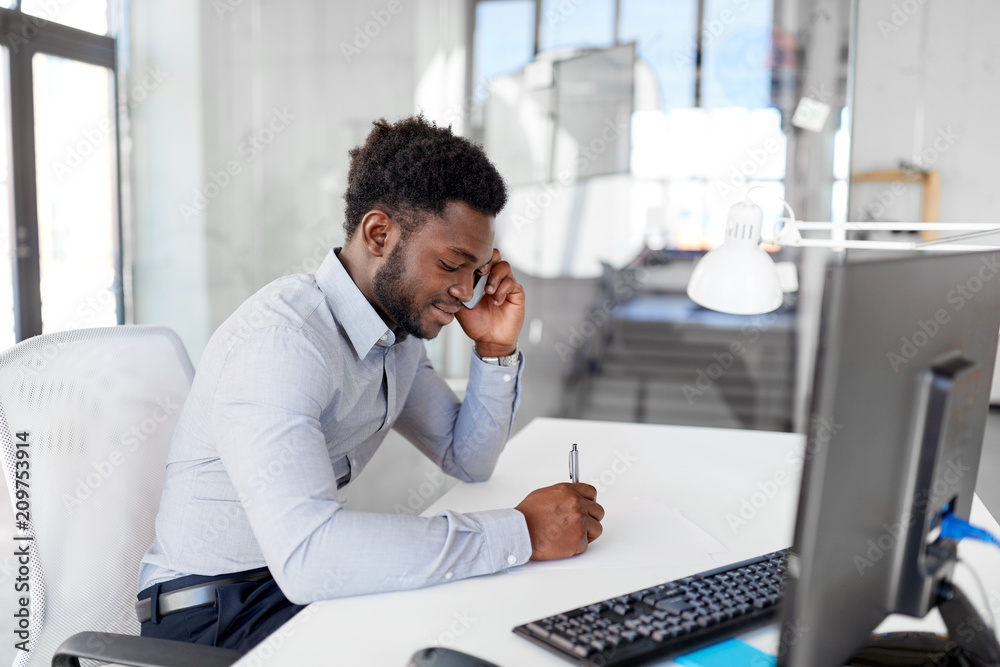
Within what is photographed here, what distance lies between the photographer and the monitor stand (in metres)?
0.74

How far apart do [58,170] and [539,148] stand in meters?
2.28

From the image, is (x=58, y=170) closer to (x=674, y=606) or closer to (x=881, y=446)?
(x=674, y=606)

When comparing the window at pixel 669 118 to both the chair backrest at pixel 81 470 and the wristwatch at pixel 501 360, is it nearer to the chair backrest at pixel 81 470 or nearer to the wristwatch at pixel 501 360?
the wristwatch at pixel 501 360

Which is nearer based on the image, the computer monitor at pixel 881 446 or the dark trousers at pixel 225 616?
the computer monitor at pixel 881 446

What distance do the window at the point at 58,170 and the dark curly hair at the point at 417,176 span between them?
2887mm

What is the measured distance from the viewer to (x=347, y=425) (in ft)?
4.09

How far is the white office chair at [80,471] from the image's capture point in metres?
1.09

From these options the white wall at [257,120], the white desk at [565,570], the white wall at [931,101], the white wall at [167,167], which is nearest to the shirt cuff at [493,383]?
the white desk at [565,570]

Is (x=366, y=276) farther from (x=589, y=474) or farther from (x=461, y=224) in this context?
(x=589, y=474)

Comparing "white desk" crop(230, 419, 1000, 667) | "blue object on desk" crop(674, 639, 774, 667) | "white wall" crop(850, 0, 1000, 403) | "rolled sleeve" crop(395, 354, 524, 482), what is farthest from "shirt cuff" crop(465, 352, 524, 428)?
"white wall" crop(850, 0, 1000, 403)

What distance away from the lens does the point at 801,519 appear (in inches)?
21.2

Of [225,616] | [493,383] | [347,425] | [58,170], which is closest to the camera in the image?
[225,616]

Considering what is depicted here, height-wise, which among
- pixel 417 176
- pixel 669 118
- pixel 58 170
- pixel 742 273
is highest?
pixel 669 118

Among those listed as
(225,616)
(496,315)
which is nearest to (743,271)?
(496,315)
